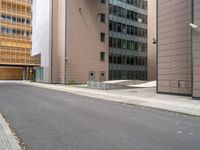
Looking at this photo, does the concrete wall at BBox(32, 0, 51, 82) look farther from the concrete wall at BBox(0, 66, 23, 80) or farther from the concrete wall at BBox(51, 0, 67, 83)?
the concrete wall at BBox(0, 66, 23, 80)

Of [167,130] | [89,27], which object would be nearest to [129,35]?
[89,27]

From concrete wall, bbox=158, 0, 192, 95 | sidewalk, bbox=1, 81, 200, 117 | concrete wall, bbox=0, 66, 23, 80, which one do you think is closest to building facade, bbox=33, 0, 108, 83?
concrete wall, bbox=0, 66, 23, 80

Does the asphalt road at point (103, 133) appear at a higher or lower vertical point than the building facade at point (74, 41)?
lower

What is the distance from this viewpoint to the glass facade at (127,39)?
54.4 meters

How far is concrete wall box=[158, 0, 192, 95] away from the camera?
902 inches

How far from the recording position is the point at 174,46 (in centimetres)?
2402

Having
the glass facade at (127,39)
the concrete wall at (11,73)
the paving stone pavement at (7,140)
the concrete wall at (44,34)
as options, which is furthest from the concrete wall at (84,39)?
the paving stone pavement at (7,140)

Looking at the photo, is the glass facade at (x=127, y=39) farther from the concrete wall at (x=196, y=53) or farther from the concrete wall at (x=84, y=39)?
the concrete wall at (x=196, y=53)

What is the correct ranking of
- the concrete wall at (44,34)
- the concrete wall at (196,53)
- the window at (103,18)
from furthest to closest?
the window at (103,18), the concrete wall at (44,34), the concrete wall at (196,53)

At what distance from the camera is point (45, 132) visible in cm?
812

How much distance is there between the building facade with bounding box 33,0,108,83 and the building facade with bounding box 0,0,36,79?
15.2 m

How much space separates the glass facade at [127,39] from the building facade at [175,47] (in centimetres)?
2851

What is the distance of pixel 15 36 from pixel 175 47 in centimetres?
5198

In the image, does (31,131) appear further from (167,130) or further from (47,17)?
(47,17)
